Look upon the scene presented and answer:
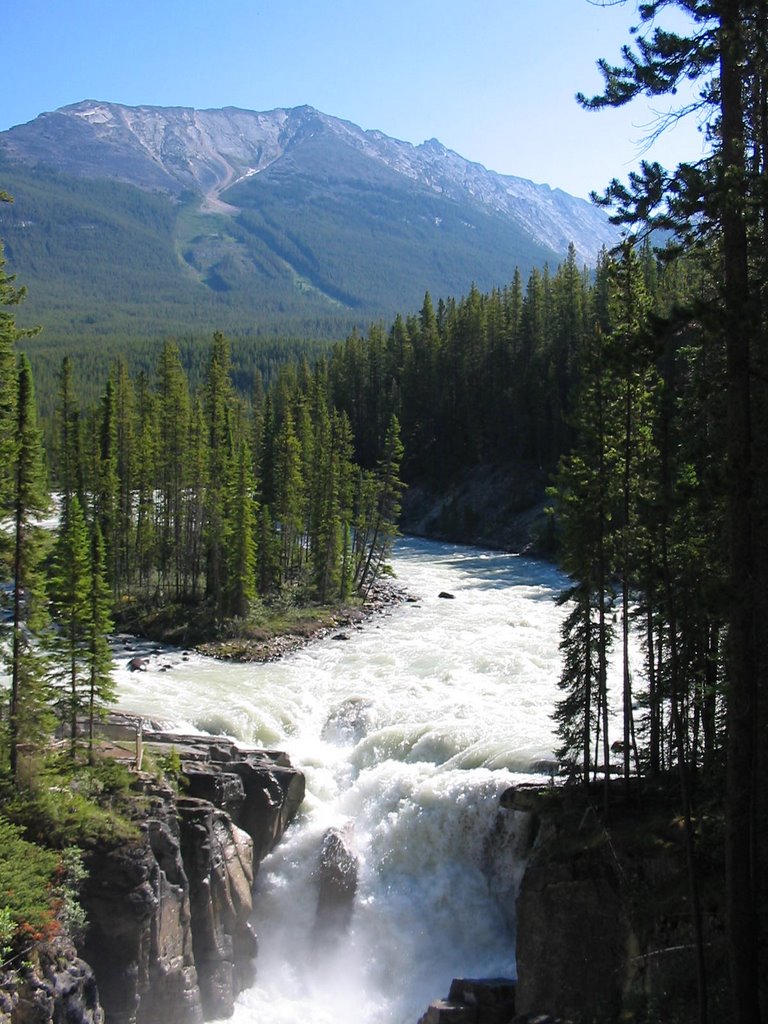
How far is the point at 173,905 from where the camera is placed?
2569 cm

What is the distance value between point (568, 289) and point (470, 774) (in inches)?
3549

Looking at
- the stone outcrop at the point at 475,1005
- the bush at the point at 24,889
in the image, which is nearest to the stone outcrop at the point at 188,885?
the bush at the point at 24,889

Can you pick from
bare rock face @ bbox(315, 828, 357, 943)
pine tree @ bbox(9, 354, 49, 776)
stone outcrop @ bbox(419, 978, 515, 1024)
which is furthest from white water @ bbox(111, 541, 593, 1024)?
pine tree @ bbox(9, 354, 49, 776)

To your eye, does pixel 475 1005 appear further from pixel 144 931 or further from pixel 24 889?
pixel 24 889

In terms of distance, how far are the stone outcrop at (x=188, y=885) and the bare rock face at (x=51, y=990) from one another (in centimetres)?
152

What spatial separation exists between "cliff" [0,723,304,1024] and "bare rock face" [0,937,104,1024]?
2 centimetres

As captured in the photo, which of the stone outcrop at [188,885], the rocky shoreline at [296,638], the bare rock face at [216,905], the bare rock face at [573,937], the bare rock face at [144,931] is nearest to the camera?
the bare rock face at [573,937]

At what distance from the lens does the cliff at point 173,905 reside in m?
21.7

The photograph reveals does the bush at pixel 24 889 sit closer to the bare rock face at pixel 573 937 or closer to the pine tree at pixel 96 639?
the pine tree at pixel 96 639

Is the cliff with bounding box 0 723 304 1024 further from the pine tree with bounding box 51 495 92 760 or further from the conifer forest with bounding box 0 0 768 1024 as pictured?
the conifer forest with bounding box 0 0 768 1024

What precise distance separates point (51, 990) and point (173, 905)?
204 inches

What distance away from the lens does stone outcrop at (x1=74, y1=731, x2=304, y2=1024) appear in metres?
23.9

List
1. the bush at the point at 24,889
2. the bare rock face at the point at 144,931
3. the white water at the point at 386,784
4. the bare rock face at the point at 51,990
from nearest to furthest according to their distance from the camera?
the bare rock face at the point at 51,990 → the bush at the point at 24,889 → the bare rock face at the point at 144,931 → the white water at the point at 386,784

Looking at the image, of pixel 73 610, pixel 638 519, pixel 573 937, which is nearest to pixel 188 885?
pixel 73 610
